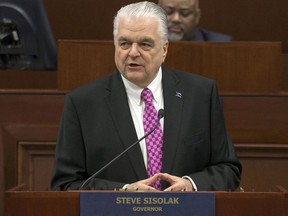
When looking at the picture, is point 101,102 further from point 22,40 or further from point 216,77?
point 22,40

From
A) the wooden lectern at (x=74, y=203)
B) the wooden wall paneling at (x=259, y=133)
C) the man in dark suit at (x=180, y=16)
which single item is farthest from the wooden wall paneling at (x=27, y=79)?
the wooden lectern at (x=74, y=203)

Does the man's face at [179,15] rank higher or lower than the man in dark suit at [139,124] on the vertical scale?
higher

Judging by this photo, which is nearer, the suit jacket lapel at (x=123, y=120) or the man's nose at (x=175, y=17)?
the suit jacket lapel at (x=123, y=120)

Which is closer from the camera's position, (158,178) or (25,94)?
(158,178)

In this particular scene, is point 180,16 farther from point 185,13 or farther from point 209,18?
point 209,18

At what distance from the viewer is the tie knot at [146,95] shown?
58.6 inches

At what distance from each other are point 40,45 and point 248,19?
1142 millimetres

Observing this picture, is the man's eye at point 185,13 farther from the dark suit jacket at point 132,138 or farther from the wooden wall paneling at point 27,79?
the dark suit jacket at point 132,138

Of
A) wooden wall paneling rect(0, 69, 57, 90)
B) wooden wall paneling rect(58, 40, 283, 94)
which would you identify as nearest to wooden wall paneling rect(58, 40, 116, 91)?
wooden wall paneling rect(58, 40, 283, 94)

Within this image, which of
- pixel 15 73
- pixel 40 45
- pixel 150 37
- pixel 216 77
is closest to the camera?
pixel 150 37

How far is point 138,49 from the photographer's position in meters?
1.47

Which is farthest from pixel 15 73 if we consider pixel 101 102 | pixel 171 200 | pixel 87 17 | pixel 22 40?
pixel 171 200

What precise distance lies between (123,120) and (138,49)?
0.43 feet

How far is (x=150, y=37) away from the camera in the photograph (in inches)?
58.1
